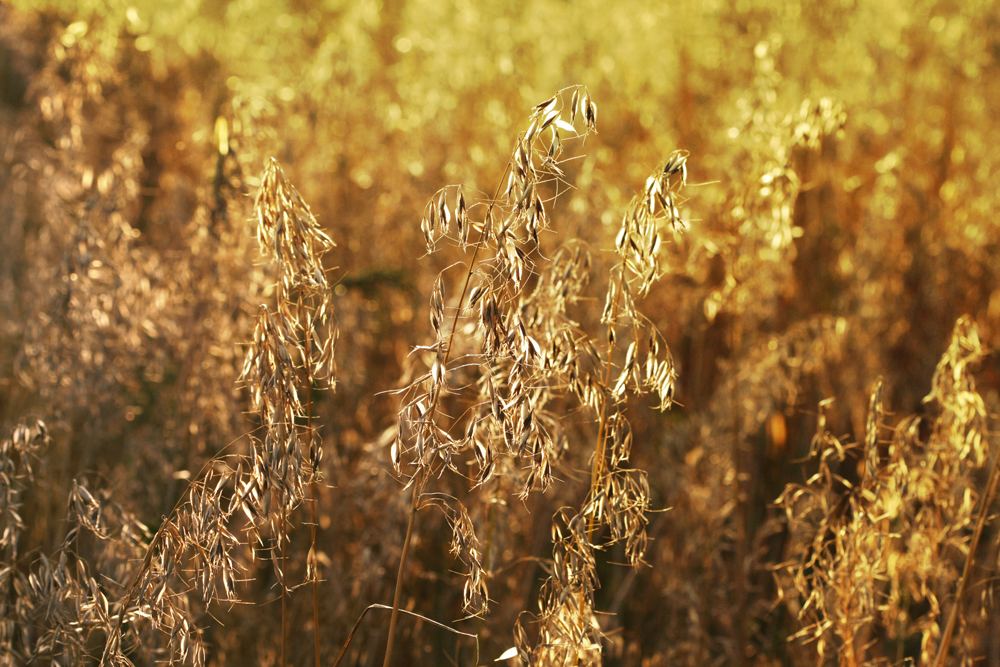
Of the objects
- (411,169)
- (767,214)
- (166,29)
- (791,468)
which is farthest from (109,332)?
(166,29)

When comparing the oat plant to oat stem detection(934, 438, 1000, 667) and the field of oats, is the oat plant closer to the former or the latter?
the field of oats

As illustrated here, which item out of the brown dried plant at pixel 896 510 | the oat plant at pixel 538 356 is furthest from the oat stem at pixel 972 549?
the oat plant at pixel 538 356

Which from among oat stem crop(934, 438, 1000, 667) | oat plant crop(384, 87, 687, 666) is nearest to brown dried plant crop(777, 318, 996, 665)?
Result: oat stem crop(934, 438, 1000, 667)

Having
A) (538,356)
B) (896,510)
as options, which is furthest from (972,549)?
(538,356)

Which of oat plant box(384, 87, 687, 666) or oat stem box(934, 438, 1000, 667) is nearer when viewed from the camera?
oat plant box(384, 87, 687, 666)

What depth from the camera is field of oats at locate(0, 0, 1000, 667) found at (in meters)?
1.27

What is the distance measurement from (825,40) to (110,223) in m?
4.22

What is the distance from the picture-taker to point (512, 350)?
1186 millimetres

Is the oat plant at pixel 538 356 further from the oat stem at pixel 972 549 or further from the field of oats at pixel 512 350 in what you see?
the oat stem at pixel 972 549

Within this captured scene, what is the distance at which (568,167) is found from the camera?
4.15 meters

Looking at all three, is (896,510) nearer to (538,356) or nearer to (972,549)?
(972,549)

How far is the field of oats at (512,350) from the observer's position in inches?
49.9

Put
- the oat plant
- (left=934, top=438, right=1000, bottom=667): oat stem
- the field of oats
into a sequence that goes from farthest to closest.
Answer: (left=934, top=438, right=1000, bottom=667): oat stem
the field of oats
the oat plant

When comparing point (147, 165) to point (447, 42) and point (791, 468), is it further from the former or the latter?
point (791, 468)
